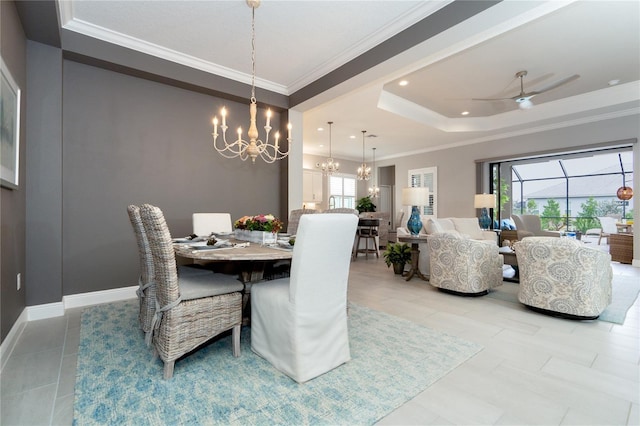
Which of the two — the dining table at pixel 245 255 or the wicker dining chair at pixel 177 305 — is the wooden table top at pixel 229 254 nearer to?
the dining table at pixel 245 255

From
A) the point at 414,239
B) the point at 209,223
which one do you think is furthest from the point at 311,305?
the point at 414,239

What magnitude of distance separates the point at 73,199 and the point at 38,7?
1.70m

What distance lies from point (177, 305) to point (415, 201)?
356cm

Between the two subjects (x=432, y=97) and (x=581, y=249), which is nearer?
(x=581, y=249)

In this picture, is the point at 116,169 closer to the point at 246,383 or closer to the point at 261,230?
the point at 261,230

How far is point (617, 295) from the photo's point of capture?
3.49m

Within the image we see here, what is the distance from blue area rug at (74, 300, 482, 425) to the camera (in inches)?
55.9

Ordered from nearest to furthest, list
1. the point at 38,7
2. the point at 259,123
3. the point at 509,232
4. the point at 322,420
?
the point at 322,420 → the point at 38,7 → the point at 259,123 → the point at 509,232

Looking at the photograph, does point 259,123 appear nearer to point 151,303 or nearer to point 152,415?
point 151,303

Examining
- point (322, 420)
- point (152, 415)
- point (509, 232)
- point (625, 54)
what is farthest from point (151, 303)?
point (509, 232)

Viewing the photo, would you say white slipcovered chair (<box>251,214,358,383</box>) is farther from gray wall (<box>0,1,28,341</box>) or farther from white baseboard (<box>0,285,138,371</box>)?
gray wall (<box>0,1,28,341</box>)

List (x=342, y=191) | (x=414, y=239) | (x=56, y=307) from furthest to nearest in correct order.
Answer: (x=342, y=191) → (x=414, y=239) → (x=56, y=307)

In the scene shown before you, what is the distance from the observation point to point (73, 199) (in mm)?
3098

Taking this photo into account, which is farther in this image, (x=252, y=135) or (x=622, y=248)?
(x=622, y=248)
